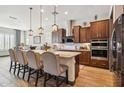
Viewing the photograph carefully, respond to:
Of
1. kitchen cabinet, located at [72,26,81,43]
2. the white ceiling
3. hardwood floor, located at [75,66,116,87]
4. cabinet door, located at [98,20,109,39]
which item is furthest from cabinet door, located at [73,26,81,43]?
hardwood floor, located at [75,66,116,87]

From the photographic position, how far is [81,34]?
6.77 m

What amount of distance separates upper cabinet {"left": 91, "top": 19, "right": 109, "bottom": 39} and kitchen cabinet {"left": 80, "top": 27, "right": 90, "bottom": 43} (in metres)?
0.69

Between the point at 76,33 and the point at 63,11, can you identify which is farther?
the point at 76,33

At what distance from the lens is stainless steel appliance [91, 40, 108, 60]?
532 cm

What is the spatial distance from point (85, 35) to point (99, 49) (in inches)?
55.7

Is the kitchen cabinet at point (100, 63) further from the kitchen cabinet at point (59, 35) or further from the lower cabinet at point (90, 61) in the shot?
the kitchen cabinet at point (59, 35)

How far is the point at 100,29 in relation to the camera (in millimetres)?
5523

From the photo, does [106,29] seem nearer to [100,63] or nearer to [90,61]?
[100,63]

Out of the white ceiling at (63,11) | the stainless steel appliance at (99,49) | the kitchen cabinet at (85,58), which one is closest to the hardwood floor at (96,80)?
the stainless steel appliance at (99,49)

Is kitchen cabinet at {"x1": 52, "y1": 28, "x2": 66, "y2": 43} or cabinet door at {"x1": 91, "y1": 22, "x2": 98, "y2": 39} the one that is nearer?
cabinet door at {"x1": 91, "y1": 22, "x2": 98, "y2": 39}

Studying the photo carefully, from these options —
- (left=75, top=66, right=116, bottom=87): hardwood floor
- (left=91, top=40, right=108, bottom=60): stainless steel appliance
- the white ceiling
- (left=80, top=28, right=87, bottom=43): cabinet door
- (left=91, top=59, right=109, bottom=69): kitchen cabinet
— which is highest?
the white ceiling

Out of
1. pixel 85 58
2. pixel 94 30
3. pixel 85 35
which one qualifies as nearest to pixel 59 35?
pixel 85 35

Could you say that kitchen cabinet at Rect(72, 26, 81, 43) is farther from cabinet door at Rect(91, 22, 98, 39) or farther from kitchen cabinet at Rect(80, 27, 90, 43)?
cabinet door at Rect(91, 22, 98, 39)
